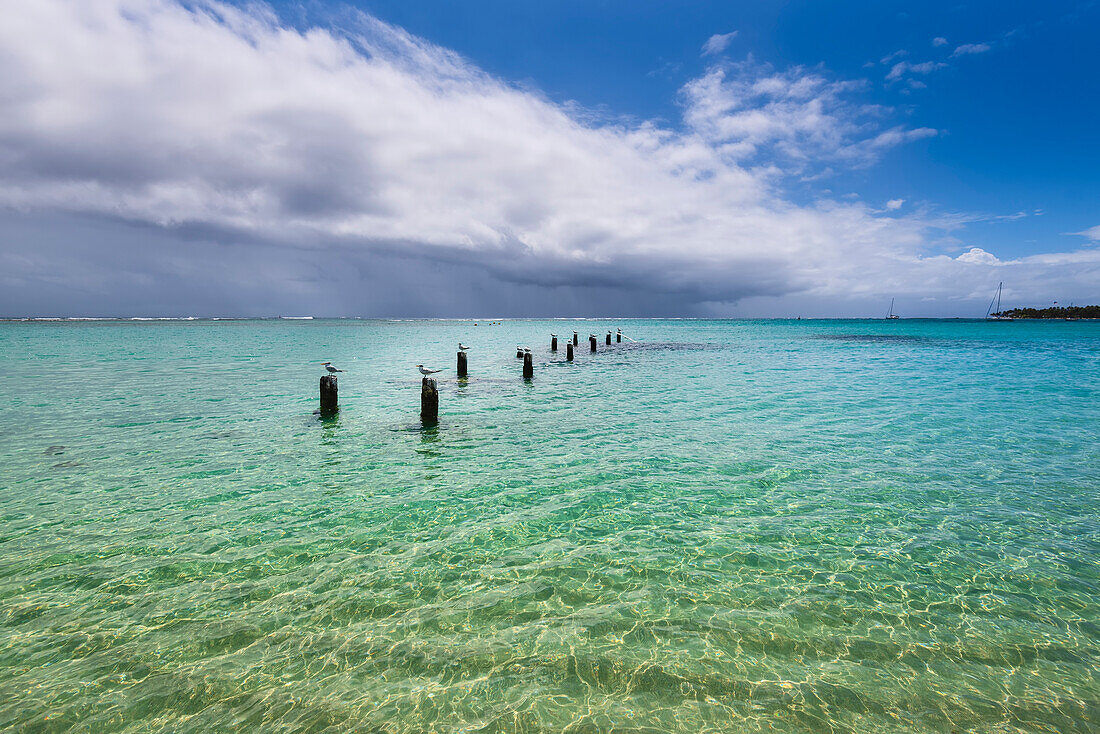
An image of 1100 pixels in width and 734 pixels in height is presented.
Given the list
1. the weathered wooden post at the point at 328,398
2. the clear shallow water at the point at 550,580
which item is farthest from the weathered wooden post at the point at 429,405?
the weathered wooden post at the point at 328,398

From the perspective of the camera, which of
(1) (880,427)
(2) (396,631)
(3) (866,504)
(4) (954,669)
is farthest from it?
(1) (880,427)

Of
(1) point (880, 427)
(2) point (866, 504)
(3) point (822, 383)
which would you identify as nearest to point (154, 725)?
(2) point (866, 504)

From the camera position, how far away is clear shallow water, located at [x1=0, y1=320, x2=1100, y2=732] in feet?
15.6

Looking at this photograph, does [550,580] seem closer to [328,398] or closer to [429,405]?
[429,405]

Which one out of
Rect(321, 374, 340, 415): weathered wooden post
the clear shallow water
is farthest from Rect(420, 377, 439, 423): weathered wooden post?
Rect(321, 374, 340, 415): weathered wooden post

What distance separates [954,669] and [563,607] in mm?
4092

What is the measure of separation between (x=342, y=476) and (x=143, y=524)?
3.55m

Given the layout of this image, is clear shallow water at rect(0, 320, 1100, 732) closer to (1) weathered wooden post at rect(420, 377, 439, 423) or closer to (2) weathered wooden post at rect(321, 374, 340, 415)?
(1) weathered wooden post at rect(420, 377, 439, 423)

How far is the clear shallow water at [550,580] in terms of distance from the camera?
187 inches

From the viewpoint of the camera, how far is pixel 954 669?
5.16 meters

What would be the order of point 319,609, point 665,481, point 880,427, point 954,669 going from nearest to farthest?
1. point 954,669
2. point 319,609
3. point 665,481
4. point 880,427

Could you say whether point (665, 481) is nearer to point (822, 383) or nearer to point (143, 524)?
point (143, 524)

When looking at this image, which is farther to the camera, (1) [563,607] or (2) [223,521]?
(2) [223,521]

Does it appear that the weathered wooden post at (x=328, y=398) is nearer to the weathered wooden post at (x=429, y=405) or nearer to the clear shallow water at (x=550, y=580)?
the clear shallow water at (x=550, y=580)
